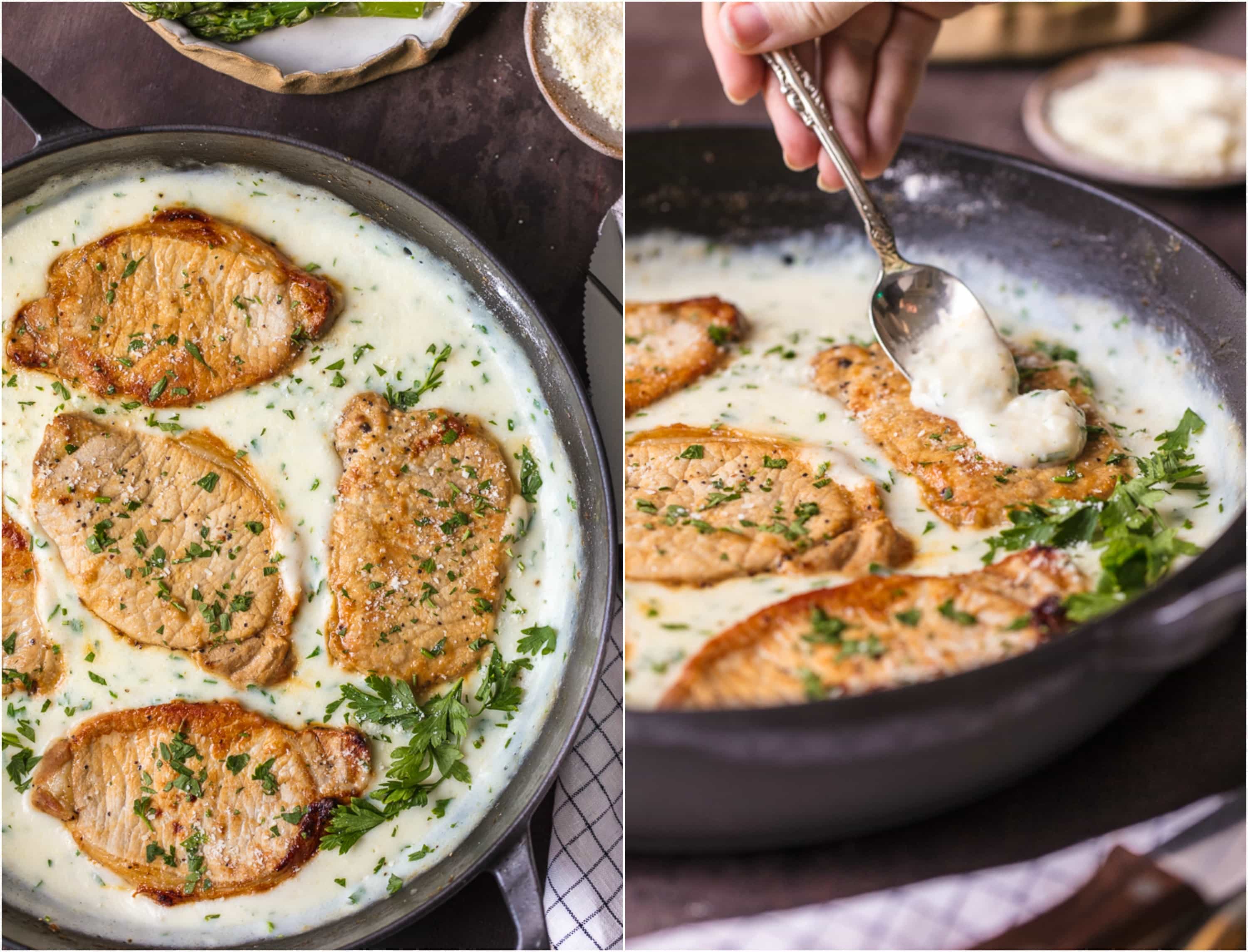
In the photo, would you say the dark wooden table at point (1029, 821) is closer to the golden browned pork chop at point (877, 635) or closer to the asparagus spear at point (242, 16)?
the golden browned pork chop at point (877, 635)

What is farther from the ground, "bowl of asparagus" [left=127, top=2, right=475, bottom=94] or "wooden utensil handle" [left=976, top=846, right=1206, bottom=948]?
"bowl of asparagus" [left=127, top=2, right=475, bottom=94]

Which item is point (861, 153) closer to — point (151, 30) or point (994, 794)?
point (994, 794)

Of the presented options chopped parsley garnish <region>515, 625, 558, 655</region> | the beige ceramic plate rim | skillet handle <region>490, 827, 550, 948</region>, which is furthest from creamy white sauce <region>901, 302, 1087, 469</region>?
skillet handle <region>490, 827, 550, 948</region>

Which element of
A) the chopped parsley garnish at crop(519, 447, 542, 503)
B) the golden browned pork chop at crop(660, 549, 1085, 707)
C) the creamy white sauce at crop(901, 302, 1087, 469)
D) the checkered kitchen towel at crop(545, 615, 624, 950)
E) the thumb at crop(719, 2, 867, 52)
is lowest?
the checkered kitchen towel at crop(545, 615, 624, 950)

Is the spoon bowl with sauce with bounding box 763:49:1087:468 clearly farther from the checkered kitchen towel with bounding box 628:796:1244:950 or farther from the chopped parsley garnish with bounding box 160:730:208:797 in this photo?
the chopped parsley garnish with bounding box 160:730:208:797

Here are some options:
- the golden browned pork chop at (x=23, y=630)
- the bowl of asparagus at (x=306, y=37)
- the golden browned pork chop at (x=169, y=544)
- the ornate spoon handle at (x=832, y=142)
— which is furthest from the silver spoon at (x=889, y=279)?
the golden browned pork chop at (x=23, y=630)

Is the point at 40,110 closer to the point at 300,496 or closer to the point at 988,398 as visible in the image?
the point at 300,496
